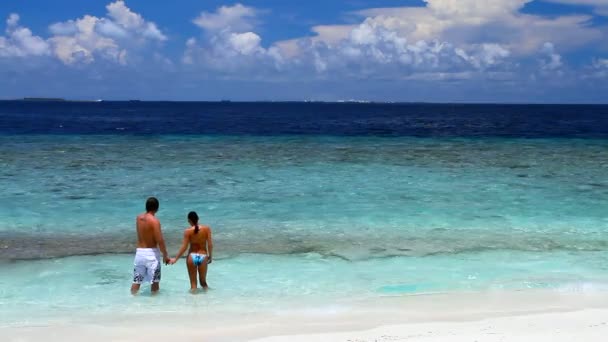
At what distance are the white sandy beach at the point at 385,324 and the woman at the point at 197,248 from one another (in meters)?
1.02

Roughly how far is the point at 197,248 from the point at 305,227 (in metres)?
5.65

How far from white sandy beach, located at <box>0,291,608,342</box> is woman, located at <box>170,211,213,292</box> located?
40.2 inches

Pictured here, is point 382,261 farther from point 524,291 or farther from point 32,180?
point 32,180

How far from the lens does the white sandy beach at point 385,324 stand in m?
7.51

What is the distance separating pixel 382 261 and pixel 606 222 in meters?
7.42

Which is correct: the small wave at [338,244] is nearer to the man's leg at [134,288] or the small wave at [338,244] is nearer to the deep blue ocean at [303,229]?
the deep blue ocean at [303,229]

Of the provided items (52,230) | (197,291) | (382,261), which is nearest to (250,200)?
(52,230)

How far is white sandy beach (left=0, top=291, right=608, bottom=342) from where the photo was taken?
751 centimetres

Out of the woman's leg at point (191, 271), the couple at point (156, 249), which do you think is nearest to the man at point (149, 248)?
the couple at point (156, 249)

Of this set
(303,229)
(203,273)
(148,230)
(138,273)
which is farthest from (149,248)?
(303,229)

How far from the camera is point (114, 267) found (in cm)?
1136

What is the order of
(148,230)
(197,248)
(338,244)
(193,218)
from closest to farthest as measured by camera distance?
(148,230) → (193,218) → (197,248) → (338,244)

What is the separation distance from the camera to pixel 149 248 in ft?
30.5

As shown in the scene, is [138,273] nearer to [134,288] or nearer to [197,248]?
[134,288]
